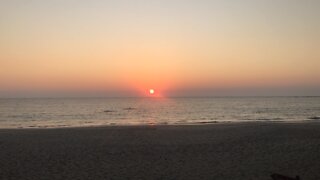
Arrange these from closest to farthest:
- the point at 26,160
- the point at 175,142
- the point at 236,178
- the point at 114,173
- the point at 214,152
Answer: the point at 236,178
the point at 114,173
the point at 26,160
the point at 214,152
the point at 175,142

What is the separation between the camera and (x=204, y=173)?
14.9m

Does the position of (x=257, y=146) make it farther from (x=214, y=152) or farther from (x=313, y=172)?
(x=313, y=172)

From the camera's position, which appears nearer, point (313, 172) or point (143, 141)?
point (313, 172)

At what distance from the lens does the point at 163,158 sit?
712 inches

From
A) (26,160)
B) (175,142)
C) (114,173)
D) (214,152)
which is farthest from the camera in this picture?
(175,142)

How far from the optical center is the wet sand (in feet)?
48.7

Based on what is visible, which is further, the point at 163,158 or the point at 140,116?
the point at 140,116

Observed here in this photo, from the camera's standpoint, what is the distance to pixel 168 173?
1488 centimetres

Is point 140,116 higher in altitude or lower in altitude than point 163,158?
higher

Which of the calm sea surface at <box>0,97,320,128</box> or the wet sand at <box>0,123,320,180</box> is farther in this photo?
the calm sea surface at <box>0,97,320,128</box>

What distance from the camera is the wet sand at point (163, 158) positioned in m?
14.9

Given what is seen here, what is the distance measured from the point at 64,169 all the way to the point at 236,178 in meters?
6.77

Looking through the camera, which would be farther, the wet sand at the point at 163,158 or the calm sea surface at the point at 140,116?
the calm sea surface at the point at 140,116

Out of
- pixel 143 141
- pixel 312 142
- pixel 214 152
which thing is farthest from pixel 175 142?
pixel 312 142
